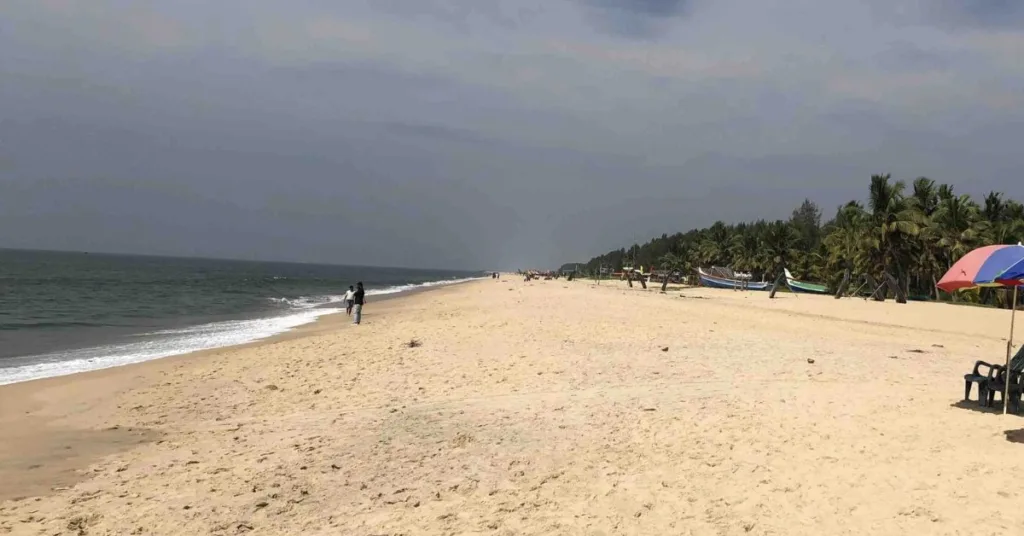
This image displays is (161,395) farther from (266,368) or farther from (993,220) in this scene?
(993,220)

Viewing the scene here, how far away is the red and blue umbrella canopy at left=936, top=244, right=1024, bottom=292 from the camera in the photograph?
7.04 metres

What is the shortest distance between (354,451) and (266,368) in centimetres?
703

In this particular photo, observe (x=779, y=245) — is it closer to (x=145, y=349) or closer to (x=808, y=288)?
(x=808, y=288)

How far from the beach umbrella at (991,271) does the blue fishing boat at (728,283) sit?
52.1 m

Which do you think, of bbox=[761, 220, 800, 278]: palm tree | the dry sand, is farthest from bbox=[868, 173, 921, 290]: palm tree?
the dry sand

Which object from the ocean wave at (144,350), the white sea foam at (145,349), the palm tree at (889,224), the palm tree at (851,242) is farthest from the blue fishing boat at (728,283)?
the ocean wave at (144,350)

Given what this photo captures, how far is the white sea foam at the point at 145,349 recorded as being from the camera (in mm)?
13477

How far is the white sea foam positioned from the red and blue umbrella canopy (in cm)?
1629

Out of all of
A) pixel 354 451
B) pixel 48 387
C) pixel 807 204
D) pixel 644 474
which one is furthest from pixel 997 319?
pixel 807 204

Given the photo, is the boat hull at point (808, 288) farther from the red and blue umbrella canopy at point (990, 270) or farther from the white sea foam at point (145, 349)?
the red and blue umbrella canopy at point (990, 270)

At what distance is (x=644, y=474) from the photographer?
19.0 ft

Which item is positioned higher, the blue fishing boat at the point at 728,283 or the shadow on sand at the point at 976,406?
the blue fishing boat at the point at 728,283

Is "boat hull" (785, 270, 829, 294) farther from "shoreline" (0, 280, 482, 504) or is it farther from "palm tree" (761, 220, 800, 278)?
"shoreline" (0, 280, 482, 504)

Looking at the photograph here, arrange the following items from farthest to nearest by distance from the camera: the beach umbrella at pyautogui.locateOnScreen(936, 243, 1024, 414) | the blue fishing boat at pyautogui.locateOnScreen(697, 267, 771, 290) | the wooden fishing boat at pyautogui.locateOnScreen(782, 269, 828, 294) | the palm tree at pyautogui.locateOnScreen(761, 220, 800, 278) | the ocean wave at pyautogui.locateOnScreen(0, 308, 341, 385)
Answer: the palm tree at pyautogui.locateOnScreen(761, 220, 800, 278) → the blue fishing boat at pyautogui.locateOnScreen(697, 267, 771, 290) → the wooden fishing boat at pyautogui.locateOnScreen(782, 269, 828, 294) → the ocean wave at pyautogui.locateOnScreen(0, 308, 341, 385) → the beach umbrella at pyautogui.locateOnScreen(936, 243, 1024, 414)
